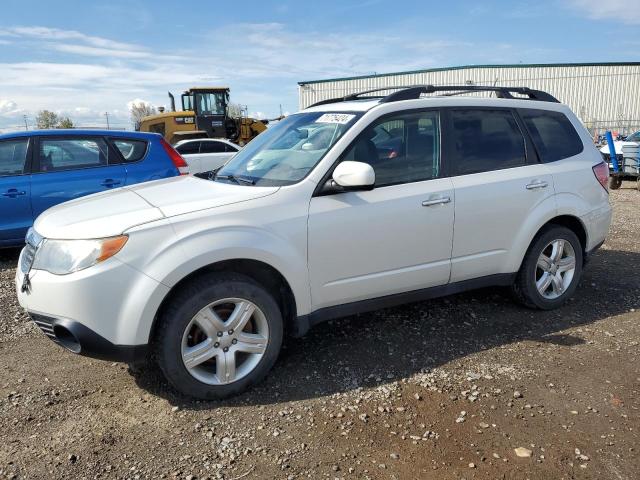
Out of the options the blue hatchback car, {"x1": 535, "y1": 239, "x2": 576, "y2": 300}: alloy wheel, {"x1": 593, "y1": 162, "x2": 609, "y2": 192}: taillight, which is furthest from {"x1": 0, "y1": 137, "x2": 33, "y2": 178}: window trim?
{"x1": 593, "y1": 162, "x2": 609, "y2": 192}: taillight

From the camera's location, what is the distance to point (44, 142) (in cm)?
652

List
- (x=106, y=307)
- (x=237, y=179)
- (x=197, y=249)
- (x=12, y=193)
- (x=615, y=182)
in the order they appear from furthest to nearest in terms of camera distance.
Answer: (x=615, y=182) → (x=12, y=193) → (x=237, y=179) → (x=197, y=249) → (x=106, y=307)

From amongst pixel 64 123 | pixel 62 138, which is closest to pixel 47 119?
pixel 64 123

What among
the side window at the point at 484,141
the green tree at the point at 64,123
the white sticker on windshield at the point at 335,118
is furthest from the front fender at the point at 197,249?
the green tree at the point at 64,123

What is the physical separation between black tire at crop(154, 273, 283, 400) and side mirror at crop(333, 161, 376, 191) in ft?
2.74

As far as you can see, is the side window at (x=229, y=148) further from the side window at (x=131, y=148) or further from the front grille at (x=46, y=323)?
the front grille at (x=46, y=323)

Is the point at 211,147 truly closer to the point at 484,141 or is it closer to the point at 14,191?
the point at 14,191

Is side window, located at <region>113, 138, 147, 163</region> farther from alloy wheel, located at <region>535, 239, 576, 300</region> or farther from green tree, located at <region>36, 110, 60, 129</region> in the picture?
green tree, located at <region>36, 110, 60, 129</region>

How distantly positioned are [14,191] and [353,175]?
479cm

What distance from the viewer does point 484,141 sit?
4176mm

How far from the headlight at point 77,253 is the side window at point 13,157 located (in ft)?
13.1

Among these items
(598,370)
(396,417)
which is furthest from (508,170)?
(396,417)

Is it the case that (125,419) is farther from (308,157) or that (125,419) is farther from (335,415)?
(308,157)

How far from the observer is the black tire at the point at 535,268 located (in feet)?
14.5
